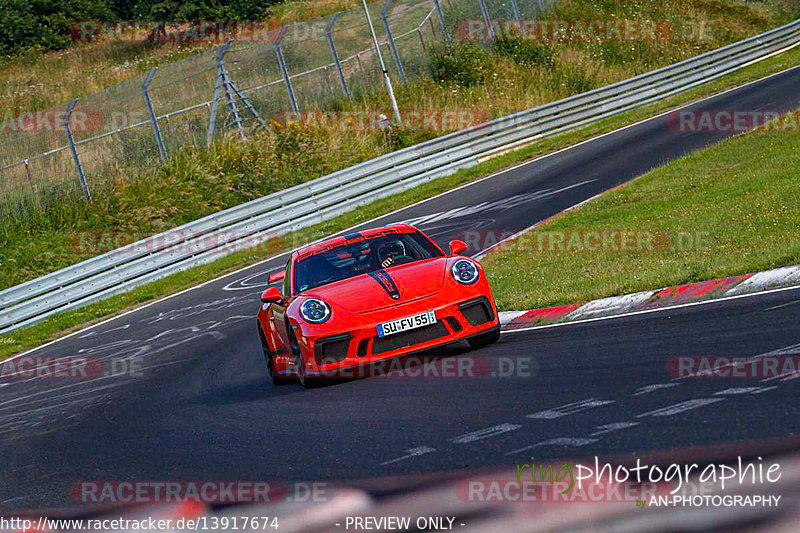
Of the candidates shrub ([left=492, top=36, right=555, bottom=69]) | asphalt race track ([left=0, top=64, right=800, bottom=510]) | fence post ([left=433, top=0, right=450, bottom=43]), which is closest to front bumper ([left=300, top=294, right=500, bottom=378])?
asphalt race track ([left=0, top=64, right=800, bottom=510])

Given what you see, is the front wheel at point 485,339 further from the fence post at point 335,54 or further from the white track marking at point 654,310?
the fence post at point 335,54

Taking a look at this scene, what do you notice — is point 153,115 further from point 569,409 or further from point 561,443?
point 561,443

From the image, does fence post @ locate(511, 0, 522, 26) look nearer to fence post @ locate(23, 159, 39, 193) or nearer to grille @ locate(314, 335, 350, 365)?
fence post @ locate(23, 159, 39, 193)

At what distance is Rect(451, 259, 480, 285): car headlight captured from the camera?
867 cm

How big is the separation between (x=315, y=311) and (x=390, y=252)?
1.45 m

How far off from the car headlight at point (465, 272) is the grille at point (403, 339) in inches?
23.7

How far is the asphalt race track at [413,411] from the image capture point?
16.6 ft

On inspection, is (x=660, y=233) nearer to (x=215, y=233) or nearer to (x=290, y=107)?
(x=215, y=233)

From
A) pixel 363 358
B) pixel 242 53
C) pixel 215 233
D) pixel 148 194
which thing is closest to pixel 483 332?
pixel 363 358

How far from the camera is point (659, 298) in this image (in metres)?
9.53

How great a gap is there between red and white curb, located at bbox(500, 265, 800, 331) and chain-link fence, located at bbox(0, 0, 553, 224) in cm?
1960

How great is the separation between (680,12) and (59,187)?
29.6 metres

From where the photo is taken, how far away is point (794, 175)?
1485 cm

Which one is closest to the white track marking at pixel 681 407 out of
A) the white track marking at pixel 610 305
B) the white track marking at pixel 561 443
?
the white track marking at pixel 561 443
